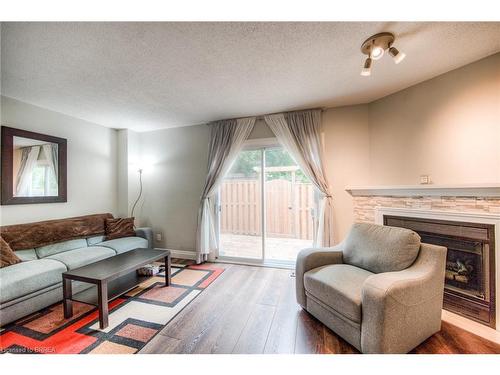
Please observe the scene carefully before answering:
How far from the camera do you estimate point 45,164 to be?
285 cm

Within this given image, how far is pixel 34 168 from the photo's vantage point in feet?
8.99

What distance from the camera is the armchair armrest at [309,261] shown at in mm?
2062

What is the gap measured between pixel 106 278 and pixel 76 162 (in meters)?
2.37

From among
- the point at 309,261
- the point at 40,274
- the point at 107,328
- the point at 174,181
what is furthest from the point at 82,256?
the point at 309,261

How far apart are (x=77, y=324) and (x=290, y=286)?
2.19 meters

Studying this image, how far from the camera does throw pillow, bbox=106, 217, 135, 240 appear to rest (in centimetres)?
329

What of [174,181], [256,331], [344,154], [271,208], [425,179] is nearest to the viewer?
[256,331]

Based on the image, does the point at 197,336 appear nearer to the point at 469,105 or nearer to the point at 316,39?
the point at 316,39

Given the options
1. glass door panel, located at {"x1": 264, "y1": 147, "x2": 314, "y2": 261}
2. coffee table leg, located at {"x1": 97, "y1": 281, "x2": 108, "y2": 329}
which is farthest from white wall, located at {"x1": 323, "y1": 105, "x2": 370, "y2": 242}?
coffee table leg, located at {"x1": 97, "y1": 281, "x2": 108, "y2": 329}

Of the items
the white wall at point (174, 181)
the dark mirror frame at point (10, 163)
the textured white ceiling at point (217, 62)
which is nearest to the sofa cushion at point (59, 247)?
the dark mirror frame at point (10, 163)

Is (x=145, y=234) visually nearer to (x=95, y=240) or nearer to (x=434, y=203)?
(x=95, y=240)

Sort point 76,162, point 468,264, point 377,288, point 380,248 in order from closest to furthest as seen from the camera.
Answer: point 377,288
point 380,248
point 468,264
point 76,162

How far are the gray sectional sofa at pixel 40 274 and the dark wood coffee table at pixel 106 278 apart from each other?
0.80ft

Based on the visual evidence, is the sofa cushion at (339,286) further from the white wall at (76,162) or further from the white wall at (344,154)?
the white wall at (76,162)
